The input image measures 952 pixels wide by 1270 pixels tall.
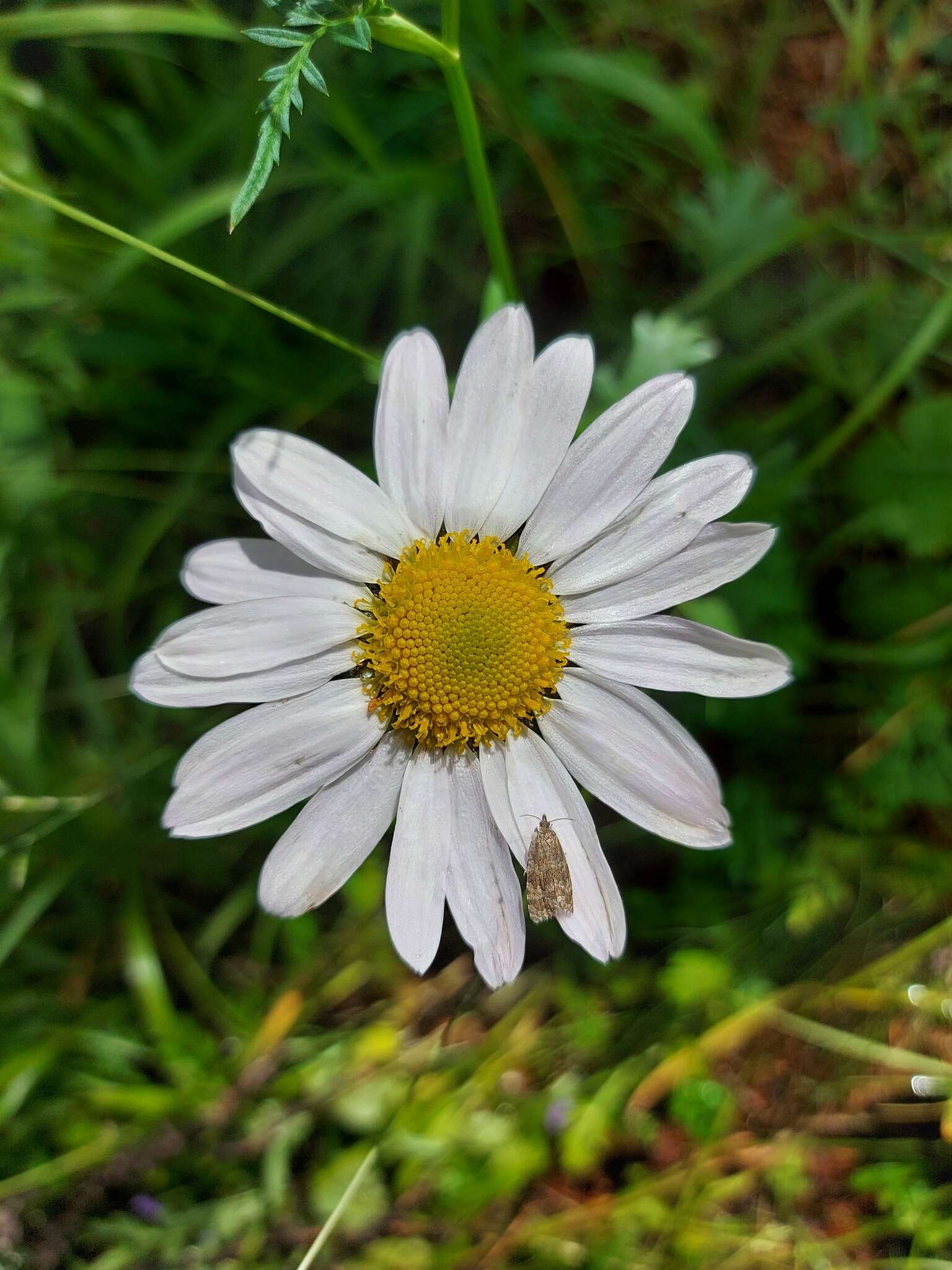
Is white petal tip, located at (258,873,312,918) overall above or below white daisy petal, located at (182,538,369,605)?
below

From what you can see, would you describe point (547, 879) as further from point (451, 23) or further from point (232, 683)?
point (451, 23)

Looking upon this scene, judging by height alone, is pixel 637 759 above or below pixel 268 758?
below

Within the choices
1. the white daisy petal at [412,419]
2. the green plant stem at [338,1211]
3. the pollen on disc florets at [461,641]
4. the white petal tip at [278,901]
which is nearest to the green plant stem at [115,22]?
the white daisy petal at [412,419]

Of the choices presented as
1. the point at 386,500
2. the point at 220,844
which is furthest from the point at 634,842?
the point at 386,500

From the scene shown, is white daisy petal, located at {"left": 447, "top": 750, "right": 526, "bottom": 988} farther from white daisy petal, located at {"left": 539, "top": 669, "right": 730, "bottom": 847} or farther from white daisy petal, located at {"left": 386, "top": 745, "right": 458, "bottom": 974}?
white daisy petal, located at {"left": 539, "top": 669, "right": 730, "bottom": 847}

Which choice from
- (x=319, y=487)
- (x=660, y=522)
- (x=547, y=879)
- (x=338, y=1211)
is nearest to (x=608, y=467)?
(x=660, y=522)

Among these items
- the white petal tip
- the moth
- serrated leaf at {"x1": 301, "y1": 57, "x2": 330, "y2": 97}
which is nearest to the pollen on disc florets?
the moth
